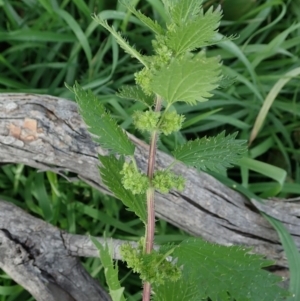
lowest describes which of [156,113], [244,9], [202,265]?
[202,265]

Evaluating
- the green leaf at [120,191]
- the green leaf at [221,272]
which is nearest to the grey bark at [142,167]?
the green leaf at [120,191]

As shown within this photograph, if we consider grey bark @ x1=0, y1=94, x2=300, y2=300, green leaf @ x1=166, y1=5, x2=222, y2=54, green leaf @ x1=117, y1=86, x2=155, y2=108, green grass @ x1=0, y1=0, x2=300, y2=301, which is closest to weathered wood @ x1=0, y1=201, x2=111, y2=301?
grey bark @ x1=0, y1=94, x2=300, y2=300

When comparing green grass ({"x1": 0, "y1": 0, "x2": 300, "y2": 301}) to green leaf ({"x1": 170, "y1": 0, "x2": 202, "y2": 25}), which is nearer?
green leaf ({"x1": 170, "y1": 0, "x2": 202, "y2": 25})

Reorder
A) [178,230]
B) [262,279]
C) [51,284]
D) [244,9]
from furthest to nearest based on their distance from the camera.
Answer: [244,9]
[178,230]
[51,284]
[262,279]

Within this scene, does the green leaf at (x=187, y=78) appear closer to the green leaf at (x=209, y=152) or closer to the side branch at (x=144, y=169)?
the green leaf at (x=209, y=152)

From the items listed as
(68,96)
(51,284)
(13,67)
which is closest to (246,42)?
(68,96)

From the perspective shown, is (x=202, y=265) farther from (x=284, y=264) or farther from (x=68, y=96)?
(x=68, y=96)

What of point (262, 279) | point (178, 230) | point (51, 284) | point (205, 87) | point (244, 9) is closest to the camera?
point (205, 87)

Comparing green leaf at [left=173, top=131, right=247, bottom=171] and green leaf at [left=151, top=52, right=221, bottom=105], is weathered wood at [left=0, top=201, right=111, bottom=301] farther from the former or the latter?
green leaf at [left=151, top=52, right=221, bottom=105]

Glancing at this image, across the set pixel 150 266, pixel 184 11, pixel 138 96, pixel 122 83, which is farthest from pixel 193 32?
pixel 122 83
